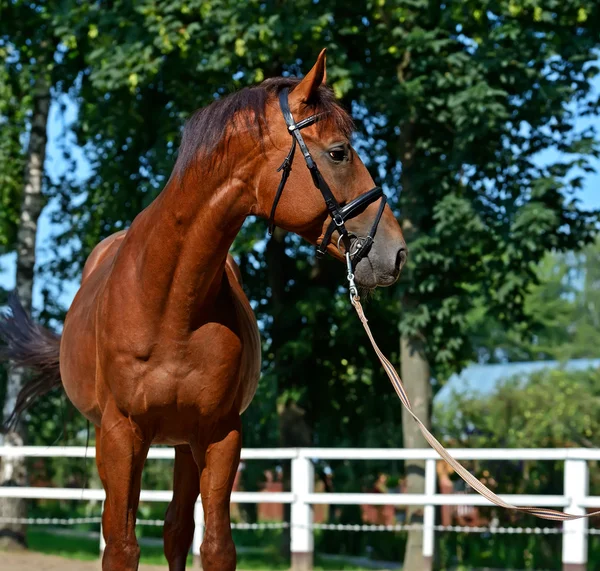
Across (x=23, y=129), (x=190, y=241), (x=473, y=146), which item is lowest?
(x=190, y=241)

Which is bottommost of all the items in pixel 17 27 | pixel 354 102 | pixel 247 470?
pixel 247 470

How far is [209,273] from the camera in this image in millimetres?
3967

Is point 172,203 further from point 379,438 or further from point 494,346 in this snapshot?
point 494,346

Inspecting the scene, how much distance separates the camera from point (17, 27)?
44.8 ft

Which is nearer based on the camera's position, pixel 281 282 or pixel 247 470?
pixel 281 282

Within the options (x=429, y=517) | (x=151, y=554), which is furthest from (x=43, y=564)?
(x=429, y=517)

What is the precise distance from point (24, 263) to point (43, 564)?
4461 mm

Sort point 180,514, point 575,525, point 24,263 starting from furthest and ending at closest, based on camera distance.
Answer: point 24,263 → point 575,525 → point 180,514

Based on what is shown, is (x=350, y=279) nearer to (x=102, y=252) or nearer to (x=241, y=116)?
(x=241, y=116)

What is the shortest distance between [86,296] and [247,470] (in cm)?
1110

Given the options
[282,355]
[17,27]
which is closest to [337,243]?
[282,355]

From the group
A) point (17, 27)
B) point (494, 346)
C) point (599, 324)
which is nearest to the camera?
point (17, 27)

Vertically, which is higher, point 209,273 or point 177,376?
point 209,273

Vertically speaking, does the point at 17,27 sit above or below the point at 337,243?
above
